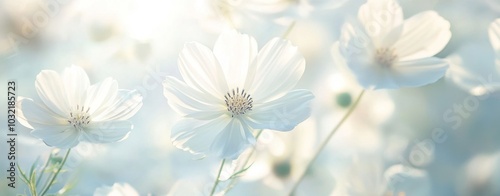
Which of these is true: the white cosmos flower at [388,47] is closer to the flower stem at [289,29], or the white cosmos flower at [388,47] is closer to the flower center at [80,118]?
the flower stem at [289,29]

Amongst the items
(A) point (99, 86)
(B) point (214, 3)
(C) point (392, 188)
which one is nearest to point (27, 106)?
(A) point (99, 86)

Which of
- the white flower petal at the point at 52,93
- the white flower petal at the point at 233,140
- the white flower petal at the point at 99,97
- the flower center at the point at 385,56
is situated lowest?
the white flower petal at the point at 233,140

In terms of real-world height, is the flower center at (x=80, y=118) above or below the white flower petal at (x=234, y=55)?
above

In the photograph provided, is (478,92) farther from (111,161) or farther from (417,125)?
(111,161)

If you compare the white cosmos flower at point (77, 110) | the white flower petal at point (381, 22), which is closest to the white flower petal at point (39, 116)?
the white cosmos flower at point (77, 110)

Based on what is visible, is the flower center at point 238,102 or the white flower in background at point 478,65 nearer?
the flower center at point 238,102

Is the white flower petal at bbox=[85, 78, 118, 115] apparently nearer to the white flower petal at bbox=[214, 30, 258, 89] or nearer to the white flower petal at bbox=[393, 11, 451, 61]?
the white flower petal at bbox=[214, 30, 258, 89]

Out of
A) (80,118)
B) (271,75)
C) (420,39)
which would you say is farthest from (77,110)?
(420,39)

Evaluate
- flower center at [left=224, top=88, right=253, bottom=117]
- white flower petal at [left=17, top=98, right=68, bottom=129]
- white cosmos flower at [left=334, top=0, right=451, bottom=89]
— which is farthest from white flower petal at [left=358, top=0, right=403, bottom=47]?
white flower petal at [left=17, top=98, right=68, bottom=129]
